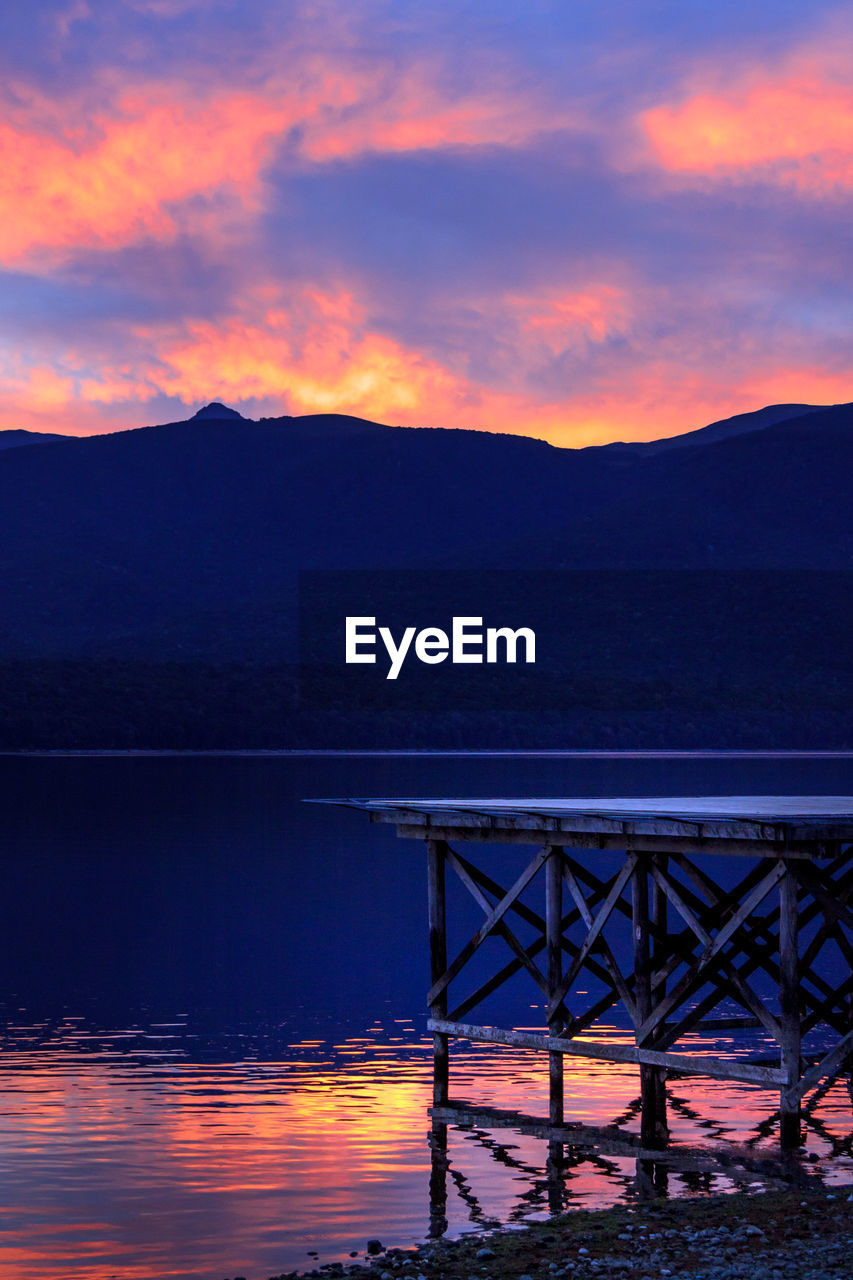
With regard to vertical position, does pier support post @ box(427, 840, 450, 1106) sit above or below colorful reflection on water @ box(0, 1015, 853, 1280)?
above

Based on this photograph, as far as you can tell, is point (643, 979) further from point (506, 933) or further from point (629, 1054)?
point (506, 933)

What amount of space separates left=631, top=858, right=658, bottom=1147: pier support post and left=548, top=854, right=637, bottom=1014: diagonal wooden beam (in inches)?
6.9

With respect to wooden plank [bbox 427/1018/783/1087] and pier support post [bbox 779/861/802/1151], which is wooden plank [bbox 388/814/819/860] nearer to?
pier support post [bbox 779/861/802/1151]

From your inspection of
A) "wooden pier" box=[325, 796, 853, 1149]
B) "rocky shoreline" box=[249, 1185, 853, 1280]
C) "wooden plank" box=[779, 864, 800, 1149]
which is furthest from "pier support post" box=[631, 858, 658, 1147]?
"rocky shoreline" box=[249, 1185, 853, 1280]

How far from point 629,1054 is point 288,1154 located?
409 cm

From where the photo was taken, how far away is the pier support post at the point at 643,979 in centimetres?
2206

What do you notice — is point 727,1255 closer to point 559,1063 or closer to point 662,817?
point 662,817

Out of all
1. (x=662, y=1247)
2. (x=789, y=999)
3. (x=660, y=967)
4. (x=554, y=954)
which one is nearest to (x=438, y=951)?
(x=554, y=954)

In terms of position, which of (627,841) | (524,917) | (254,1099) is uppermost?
(627,841)

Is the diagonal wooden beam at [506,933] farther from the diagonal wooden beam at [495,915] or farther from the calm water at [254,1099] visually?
the calm water at [254,1099]

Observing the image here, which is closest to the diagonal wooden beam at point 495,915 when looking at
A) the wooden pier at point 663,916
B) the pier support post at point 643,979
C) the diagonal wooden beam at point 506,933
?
the wooden pier at point 663,916

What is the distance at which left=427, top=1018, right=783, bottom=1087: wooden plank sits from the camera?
69.4ft

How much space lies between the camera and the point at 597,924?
75.2ft

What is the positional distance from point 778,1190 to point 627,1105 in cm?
560
